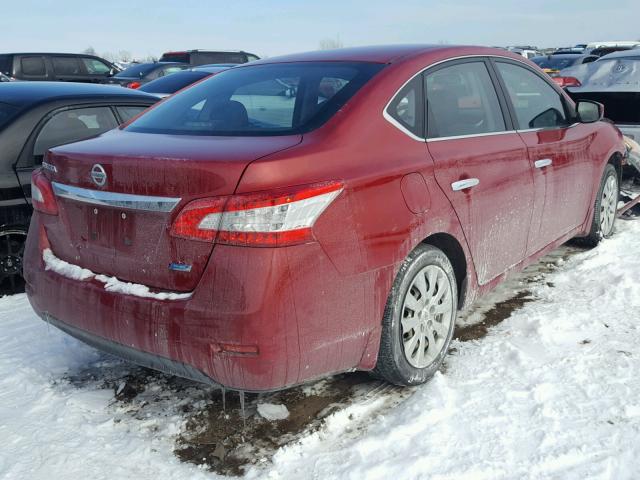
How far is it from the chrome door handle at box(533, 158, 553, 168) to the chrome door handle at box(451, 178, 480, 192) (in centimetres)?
73

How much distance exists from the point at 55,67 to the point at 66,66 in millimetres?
288

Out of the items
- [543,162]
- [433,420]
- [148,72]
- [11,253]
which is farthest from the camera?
[148,72]

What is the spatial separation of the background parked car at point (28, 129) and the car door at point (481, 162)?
9.22 feet

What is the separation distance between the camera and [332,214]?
8.10 ft

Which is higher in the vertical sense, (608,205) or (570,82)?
(570,82)

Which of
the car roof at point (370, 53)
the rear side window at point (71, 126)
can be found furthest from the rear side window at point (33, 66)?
the car roof at point (370, 53)

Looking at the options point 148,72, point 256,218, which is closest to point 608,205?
point 256,218

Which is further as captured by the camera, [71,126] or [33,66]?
[33,66]

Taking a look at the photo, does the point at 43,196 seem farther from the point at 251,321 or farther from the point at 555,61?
the point at 555,61

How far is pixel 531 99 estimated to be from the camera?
4156mm

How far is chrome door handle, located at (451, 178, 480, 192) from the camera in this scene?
123 inches

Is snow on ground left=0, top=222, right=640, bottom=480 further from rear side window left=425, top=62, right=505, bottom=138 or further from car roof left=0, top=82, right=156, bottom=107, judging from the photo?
car roof left=0, top=82, right=156, bottom=107

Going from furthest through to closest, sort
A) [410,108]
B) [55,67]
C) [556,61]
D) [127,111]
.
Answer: [556,61]
[55,67]
[127,111]
[410,108]

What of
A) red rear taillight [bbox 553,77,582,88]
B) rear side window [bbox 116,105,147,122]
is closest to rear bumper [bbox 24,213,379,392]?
rear side window [bbox 116,105,147,122]
